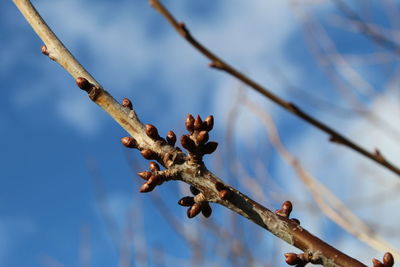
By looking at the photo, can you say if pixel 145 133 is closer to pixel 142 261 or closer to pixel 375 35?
pixel 375 35

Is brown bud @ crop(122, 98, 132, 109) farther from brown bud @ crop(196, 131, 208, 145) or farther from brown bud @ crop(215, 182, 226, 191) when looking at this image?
brown bud @ crop(215, 182, 226, 191)

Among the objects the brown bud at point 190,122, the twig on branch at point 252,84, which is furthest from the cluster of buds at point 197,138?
the twig on branch at point 252,84

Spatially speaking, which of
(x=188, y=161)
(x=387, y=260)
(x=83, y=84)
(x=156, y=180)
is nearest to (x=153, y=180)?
(x=156, y=180)

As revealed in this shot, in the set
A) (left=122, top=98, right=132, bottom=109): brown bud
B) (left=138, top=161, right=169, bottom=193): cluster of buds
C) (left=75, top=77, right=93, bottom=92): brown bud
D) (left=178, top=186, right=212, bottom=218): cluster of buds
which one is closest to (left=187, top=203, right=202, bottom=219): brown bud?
(left=178, top=186, right=212, bottom=218): cluster of buds

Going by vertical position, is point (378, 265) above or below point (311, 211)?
below

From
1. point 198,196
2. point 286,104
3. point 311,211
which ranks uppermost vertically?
point 311,211

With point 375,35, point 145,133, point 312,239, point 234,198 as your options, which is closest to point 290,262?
point 312,239

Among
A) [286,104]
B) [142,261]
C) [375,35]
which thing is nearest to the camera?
[286,104]
